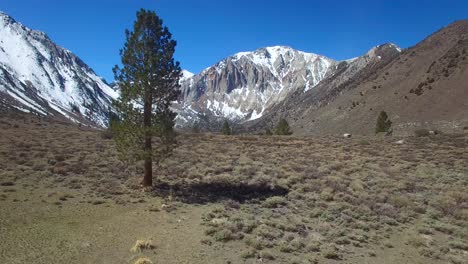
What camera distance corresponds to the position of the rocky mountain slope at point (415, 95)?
76.1m

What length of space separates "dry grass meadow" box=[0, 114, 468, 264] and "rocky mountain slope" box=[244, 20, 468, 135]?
140 feet

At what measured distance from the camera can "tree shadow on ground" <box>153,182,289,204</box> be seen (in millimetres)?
21391

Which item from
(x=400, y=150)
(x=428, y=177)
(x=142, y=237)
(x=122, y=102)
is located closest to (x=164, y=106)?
(x=122, y=102)

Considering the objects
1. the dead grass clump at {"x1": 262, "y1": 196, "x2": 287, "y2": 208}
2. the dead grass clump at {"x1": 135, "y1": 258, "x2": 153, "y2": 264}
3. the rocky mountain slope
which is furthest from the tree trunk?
the rocky mountain slope

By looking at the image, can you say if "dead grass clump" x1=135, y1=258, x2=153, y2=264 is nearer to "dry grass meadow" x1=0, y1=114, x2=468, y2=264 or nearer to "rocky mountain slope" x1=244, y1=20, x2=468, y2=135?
"dry grass meadow" x1=0, y1=114, x2=468, y2=264

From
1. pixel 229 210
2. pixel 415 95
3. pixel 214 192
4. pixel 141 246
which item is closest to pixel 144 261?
pixel 141 246

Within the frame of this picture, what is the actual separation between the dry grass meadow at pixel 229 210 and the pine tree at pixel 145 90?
2.82 m

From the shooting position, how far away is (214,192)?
901 inches

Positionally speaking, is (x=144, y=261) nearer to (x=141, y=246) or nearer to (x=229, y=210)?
(x=141, y=246)

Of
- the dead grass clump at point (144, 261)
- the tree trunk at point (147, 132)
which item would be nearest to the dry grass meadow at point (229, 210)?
the dead grass clump at point (144, 261)

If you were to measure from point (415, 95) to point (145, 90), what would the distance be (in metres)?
84.4

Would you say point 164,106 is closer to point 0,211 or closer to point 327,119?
point 0,211

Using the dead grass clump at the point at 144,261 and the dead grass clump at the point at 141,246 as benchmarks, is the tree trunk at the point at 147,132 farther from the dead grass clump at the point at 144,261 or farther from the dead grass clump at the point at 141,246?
the dead grass clump at the point at 144,261

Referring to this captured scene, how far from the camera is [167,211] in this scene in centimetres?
1861
